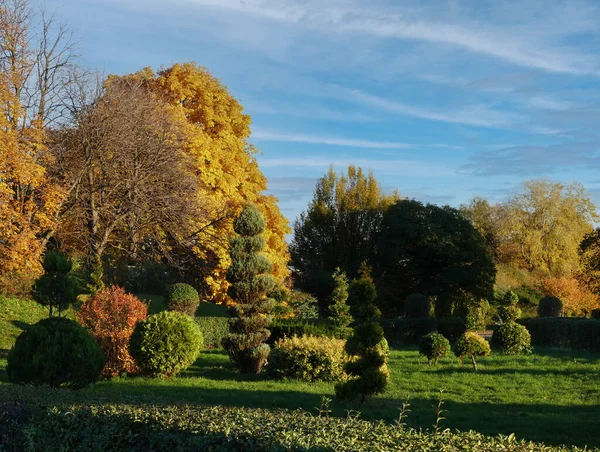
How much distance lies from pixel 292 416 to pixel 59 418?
8.82ft

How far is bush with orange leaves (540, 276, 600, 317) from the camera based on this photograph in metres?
39.4

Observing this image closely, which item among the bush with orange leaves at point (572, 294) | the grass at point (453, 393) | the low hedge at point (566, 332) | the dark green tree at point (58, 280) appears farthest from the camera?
the bush with orange leaves at point (572, 294)

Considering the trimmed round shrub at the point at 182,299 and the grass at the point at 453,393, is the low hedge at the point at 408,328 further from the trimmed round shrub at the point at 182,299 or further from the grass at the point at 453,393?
the trimmed round shrub at the point at 182,299

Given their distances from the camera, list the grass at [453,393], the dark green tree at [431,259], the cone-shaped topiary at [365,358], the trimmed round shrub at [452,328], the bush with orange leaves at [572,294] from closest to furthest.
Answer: the grass at [453,393] < the cone-shaped topiary at [365,358] < the trimmed round shrub at [452,328] < the dark green tree at [431,259] < the bush with orange leaves at [572,294]

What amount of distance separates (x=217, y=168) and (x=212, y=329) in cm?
978

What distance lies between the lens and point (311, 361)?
1459 cm

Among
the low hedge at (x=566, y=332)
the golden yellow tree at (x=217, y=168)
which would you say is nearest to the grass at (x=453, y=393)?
the low hedge at (x=566, y=332)

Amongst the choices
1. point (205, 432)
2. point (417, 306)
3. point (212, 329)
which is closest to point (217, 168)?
point (212, 329)

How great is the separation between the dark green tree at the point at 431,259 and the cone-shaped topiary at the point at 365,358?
21.2 meters

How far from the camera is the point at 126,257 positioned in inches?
1107

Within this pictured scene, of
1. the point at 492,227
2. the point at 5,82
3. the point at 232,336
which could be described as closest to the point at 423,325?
the point at 232,336

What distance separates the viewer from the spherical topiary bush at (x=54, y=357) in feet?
35.0

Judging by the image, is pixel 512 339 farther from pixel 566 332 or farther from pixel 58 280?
pixel 58 280

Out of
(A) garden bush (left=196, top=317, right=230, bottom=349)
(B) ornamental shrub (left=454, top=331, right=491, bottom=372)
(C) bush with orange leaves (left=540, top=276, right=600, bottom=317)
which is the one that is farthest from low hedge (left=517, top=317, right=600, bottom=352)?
Result: (C) bush with orange leaves (left=540, top=276, right=600, bottom=317)
